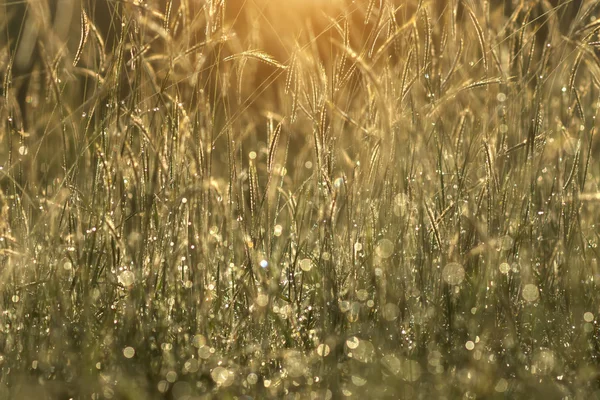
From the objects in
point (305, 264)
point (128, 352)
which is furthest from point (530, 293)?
point (128, 352)

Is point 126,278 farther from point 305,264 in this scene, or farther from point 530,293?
point 530,293

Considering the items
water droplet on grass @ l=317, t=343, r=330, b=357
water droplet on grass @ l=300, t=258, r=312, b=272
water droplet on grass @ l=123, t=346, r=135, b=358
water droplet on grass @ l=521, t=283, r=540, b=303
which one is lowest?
water droplet on grass @ l=300, t=258, r=312, b=272

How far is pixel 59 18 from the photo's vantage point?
62.2 inches

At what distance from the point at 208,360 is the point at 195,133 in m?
0.50

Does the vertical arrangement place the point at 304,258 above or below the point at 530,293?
below

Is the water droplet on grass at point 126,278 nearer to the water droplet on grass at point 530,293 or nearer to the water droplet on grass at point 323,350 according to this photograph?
the water droplet on grass at point 323,350

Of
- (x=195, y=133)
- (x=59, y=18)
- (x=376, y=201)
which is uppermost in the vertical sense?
(x=59, y=18)

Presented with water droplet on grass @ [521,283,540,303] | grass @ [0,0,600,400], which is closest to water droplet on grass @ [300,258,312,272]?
grass @ [0,0,600,400]

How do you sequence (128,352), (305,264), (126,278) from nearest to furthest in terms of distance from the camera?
(128,352), (126,278), (305,264)

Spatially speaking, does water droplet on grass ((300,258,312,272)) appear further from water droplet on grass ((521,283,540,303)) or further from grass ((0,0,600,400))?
water droplet on grass ((521,283,540,303))

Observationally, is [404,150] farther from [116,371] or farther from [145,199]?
[116,371]

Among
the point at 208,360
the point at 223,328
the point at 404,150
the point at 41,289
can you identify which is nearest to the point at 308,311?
the point at 223,328

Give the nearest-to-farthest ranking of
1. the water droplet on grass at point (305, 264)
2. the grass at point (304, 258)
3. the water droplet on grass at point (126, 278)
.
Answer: the grass at point (304, 258) < the water droplet on grass at point (126, 278) < the water droplet on grass at point (305, 264)

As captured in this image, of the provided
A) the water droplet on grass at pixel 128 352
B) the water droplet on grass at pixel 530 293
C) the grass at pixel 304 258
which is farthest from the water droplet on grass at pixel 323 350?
the water droplet on grass at pixel 530 293
